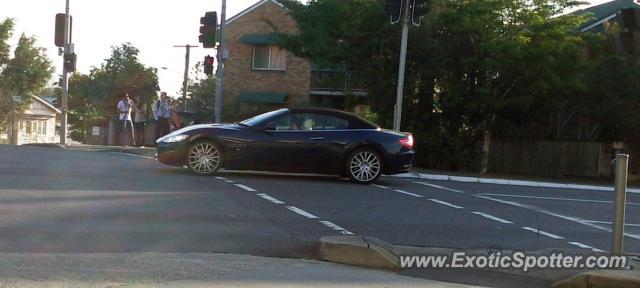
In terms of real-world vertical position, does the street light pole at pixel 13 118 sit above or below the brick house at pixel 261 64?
below

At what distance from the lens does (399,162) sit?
12.7 meters

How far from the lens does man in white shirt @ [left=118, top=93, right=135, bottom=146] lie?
1917cm

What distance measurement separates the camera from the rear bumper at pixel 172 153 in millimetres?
11938

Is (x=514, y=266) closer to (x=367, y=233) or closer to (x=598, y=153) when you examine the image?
(x=367, y=233)

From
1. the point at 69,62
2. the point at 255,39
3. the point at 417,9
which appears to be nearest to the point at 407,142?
the point at 417,9

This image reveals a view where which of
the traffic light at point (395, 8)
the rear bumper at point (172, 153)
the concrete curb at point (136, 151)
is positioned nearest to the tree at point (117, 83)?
the concrete curb at point (136, 151)

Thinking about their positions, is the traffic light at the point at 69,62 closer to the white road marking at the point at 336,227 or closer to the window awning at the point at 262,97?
the window awning at the point at 262,97

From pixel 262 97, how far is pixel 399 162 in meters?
19.6

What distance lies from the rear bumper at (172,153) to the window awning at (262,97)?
19.4 m

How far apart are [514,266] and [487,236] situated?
56.5 inches

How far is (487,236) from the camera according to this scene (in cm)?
812

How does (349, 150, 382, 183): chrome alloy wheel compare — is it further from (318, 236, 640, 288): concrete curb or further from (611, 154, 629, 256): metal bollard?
(611, 154, 629, 256): metal bollard

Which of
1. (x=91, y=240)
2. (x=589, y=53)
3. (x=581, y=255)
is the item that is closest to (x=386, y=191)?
(x=581, y=255)

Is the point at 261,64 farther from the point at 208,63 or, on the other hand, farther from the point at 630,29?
the point at 630,29
